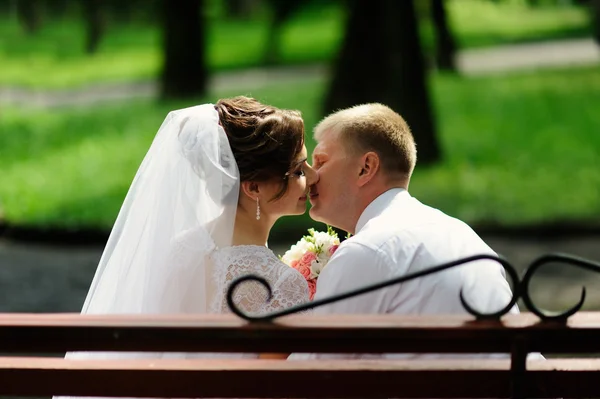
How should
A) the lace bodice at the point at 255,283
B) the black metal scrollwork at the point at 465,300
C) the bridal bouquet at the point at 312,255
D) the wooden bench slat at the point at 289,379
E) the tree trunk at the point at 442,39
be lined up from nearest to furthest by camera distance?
1. the black metal scrollwork at the point at 465,300
2. the wooden bench slat at the point at 289,379
3. the lace bodice at the point at 255,283
4. the bridal bouquet at the point at 312,255
5. the tree trunk at the point at 442,39

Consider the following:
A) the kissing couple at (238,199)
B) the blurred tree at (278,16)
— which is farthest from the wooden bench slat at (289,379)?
the blurred tree at (278,16)

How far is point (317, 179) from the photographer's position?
3521 millimetres

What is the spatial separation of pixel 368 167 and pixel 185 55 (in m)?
14.2

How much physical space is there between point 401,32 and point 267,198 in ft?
34.3

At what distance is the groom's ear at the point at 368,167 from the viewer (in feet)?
10.9

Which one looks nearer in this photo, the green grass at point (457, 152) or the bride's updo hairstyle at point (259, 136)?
the bride's updo hairstyle at point (259, 136)

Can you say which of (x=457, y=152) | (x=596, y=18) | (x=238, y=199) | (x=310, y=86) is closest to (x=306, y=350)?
(x=238, y=199)

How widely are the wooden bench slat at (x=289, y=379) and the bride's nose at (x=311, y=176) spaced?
4.27 feet

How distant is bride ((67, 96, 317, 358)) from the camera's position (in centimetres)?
321

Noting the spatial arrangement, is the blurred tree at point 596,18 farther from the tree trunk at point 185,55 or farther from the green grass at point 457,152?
the tree trunk at point 185,55

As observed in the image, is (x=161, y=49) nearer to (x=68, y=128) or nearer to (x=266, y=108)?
(x=68, y=128)

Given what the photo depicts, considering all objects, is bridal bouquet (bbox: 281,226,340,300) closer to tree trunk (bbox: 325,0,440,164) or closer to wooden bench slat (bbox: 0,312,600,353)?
wooden bench slat (bbox: 0,312,600,353)

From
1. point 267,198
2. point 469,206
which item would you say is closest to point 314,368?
point 267,198

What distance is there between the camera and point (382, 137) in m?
3.30
